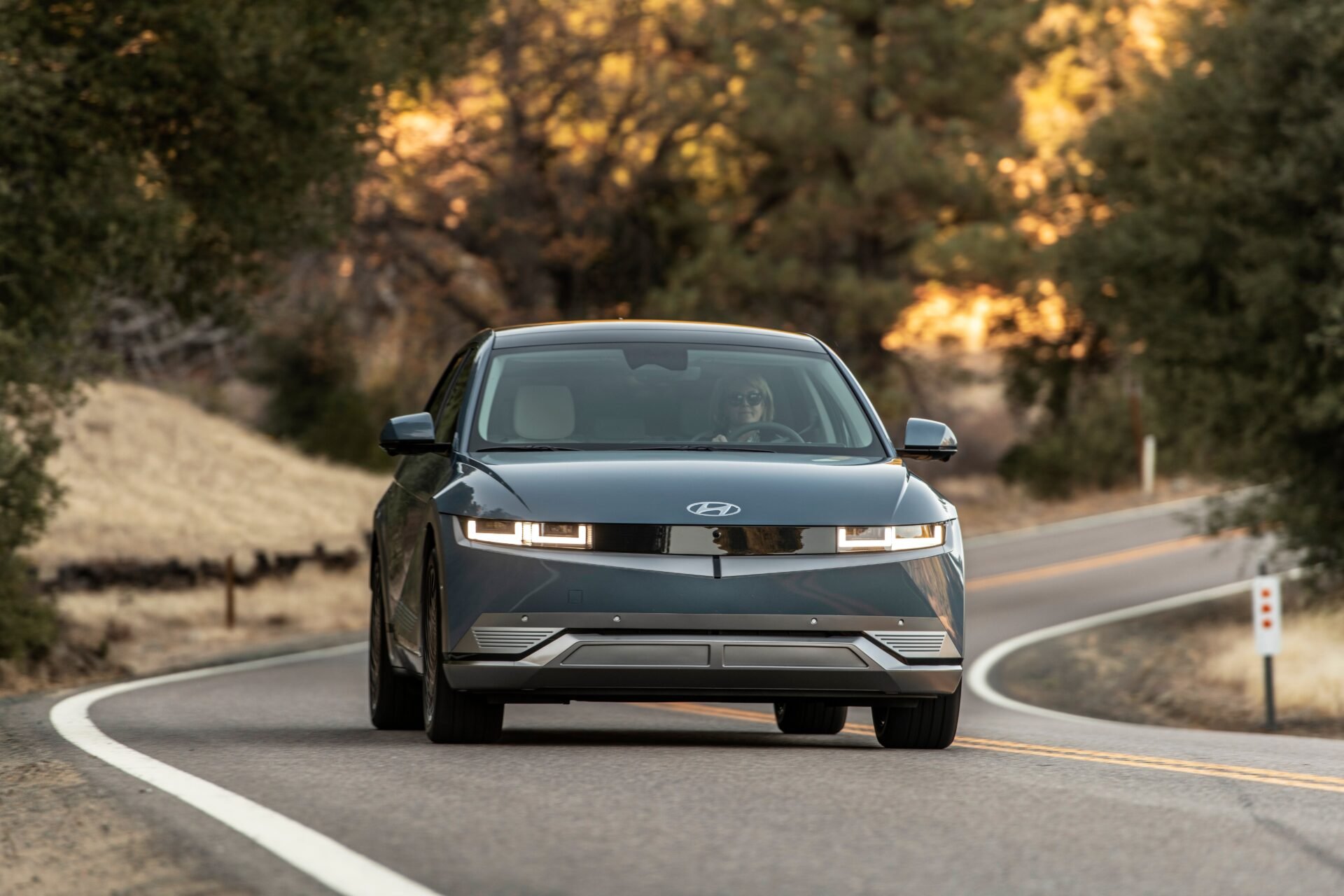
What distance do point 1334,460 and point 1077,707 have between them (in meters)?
8.18

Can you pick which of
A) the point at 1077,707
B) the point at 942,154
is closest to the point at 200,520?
the point at 942,154

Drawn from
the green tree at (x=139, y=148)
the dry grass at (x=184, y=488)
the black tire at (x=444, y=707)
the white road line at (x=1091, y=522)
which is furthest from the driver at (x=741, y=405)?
the white road line at (x=1091, y=522)

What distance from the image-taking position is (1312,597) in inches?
1077

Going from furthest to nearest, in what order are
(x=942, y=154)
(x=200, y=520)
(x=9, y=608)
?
1. (x=942, y=154)
2. (x=200, y=520)
3. (x=9, y=608)

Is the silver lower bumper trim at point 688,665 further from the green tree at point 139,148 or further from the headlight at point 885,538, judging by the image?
the green tree at point 139,148

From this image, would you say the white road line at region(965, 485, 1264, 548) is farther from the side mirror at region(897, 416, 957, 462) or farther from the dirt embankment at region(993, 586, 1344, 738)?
the side mirror at region(897, 416, 957, 462)

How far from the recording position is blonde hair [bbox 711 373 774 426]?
9195mm

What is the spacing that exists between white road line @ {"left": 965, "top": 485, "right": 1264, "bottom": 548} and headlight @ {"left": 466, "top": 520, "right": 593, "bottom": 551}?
30976 millimetres

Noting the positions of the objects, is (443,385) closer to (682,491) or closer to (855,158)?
(682,491)

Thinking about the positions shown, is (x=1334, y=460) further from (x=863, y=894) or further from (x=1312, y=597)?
(x=863, y=894)

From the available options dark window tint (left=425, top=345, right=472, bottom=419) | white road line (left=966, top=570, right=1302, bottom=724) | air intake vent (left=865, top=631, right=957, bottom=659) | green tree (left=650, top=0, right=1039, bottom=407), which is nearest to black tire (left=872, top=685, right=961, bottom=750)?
air intake vent (left=865, top=631, right=957, bottom=659)

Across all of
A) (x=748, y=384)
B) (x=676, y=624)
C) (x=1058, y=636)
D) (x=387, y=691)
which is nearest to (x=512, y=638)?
(x=676, y=624)

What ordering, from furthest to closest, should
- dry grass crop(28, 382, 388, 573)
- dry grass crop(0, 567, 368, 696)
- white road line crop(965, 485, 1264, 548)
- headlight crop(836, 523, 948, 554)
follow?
1. white road line crop(965, 485, 1264, 548)
2. dry grass crop(28, 382, 388, 573)
3. dry grass crop(0, 567, 368, 696)
4. headlight crop(836, 523, 948, 554)

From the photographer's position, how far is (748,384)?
9328 millimetres
